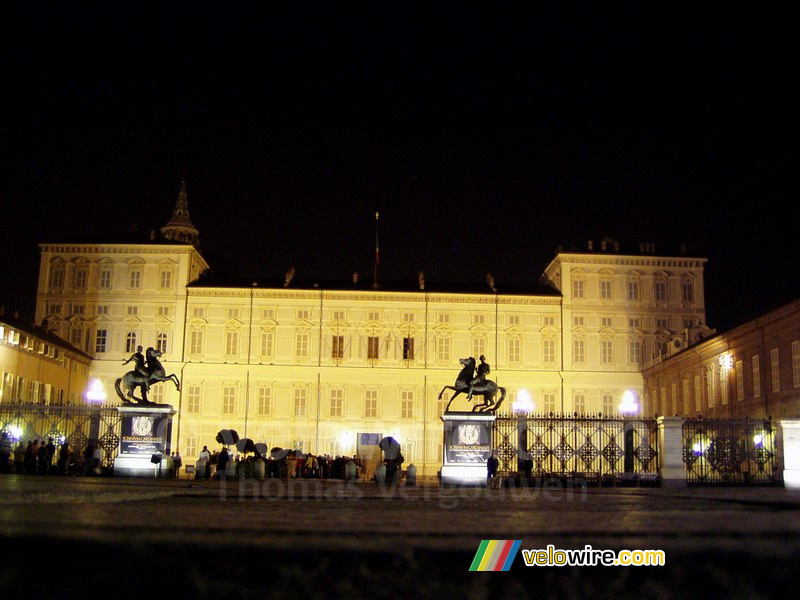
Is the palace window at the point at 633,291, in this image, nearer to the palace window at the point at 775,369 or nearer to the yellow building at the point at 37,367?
the palace window at the point at 775,369

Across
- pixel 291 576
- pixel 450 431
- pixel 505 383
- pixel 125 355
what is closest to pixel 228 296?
pixel 125 355

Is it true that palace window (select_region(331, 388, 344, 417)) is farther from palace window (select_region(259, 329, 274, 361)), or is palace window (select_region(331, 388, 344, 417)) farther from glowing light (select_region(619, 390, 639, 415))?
glowing light (select_region(619, 390, 639, 415))

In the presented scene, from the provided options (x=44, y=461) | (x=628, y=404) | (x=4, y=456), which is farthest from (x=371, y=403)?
(x=4, y=456)

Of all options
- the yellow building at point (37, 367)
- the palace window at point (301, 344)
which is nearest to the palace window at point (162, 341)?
the yellow building at point (37, 367)

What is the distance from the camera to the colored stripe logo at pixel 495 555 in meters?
4.16

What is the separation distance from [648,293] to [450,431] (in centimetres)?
3790

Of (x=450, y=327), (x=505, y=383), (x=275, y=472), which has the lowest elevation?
(x=275, y=472)

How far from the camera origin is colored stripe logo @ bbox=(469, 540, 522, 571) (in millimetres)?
4158

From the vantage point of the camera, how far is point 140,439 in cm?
2317


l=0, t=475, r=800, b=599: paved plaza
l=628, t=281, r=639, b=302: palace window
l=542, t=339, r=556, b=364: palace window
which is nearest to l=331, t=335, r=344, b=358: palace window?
l=542, t=339, r=556, b=364: palace window

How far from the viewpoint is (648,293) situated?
5684cm

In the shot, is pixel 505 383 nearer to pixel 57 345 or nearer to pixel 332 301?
pixel 332 301

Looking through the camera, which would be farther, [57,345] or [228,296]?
[228,296]

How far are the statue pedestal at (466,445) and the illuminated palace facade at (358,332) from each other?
3302 cm
